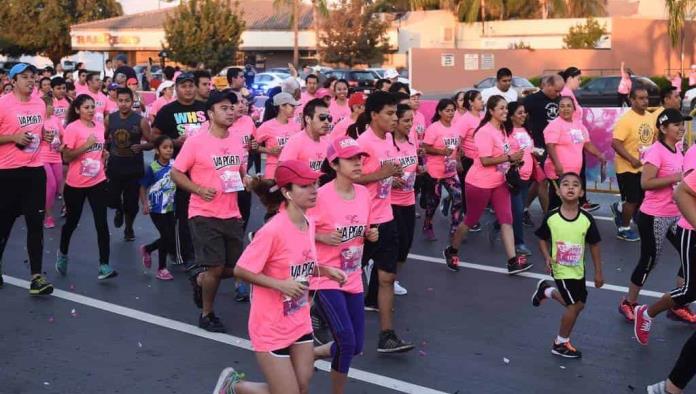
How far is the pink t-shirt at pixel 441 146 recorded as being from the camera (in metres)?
11.6

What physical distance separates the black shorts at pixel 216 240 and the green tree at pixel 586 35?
4757 centimetres

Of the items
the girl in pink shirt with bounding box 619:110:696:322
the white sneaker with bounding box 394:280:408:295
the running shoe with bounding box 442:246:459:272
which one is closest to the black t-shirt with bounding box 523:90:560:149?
the running shoe with bounding box 442:246:459:272

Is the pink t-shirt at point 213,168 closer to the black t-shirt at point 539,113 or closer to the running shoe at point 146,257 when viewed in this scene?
the running shoe at point 146,257

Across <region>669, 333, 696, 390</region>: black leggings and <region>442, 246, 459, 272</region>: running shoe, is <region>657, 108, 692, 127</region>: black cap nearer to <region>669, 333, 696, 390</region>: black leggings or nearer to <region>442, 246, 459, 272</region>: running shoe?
<region>669, 333, 696, 390</region>: black leggings

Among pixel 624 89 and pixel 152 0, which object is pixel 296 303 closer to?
pixel 624 89

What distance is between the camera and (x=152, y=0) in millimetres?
83750

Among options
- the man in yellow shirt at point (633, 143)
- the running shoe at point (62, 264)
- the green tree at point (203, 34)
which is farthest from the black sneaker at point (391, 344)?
the green tree at point (203, 34)

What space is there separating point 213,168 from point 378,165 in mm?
1355

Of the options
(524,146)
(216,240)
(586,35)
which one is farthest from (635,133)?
(586,35)

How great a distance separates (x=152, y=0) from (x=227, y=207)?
7928cm

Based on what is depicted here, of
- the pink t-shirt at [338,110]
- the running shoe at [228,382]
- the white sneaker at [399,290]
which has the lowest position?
the white sneaker at [399,290]

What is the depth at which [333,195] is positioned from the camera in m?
6.04

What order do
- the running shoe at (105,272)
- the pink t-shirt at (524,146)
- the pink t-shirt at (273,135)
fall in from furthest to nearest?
the pink t-shirt at (273,135) → the pink t-shirt at (524,146) → the running shoe at (105,272)

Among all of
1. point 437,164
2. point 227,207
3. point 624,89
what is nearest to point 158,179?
point 227,207
